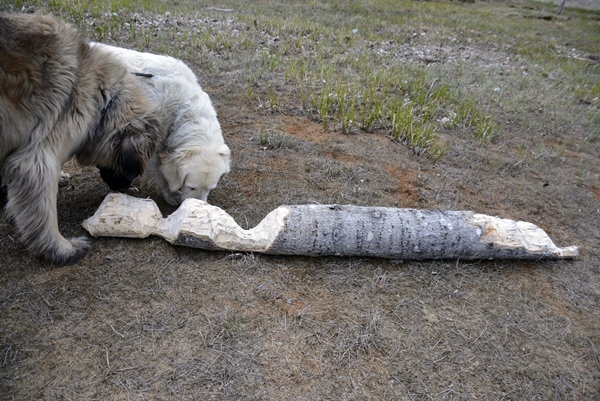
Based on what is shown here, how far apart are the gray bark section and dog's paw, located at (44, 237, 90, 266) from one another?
65cm

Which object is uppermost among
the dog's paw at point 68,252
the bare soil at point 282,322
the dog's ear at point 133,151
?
the dog's ear at point 133,151

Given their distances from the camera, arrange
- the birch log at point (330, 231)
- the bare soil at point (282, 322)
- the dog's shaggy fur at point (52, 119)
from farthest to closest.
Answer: the birch log at point (330, 231)
the dog's shaggy fur at point (52, 119)
the bare soil at point (282, 322)

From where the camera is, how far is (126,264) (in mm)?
2826

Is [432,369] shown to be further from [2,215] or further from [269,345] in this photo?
[2,215]

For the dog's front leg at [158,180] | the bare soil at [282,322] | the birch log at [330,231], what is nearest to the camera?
the bare soil at [282,322]

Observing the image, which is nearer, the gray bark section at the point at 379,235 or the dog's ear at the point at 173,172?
the gray bark section at the point at 379,235

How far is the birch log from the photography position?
2.92 m

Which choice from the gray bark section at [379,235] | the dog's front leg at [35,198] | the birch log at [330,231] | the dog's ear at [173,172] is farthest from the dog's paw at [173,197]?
the dog's front leg at [35,198]

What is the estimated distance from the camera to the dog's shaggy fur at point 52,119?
8.27 ft

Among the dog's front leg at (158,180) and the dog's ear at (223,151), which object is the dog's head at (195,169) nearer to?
the dog's ear at (223,151)

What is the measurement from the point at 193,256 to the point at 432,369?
5.69 feet

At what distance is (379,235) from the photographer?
302cm

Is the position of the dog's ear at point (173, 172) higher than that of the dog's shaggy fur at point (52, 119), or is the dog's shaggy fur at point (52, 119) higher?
the dog's shaggy fur at point (52, 119)

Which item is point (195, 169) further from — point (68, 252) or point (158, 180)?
point (68, 252)
